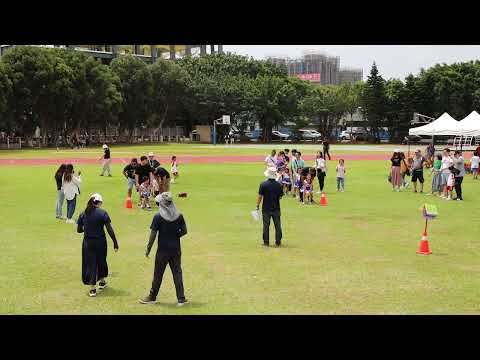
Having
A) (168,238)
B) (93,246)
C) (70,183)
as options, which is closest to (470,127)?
(70,183)

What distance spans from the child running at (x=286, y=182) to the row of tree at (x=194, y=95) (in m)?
41.4

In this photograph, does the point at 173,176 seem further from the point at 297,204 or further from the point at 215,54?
the point at 215,54

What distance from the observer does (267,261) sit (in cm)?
1182

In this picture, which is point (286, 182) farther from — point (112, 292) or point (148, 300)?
point (148, 300)

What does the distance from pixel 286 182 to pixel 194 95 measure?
2368 inches

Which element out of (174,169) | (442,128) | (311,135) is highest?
(442,128)

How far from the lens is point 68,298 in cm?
933

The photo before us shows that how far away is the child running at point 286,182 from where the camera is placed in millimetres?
21844

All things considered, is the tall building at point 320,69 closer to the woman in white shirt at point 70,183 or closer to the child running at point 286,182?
the child running at point 286,182

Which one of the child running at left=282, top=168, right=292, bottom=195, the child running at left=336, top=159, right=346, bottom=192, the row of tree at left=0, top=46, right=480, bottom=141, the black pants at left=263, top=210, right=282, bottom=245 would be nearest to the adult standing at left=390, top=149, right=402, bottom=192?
the child running at left=336, top=159, right=346, bottom=192

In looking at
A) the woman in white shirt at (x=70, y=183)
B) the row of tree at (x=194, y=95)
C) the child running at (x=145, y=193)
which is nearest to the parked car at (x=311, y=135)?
the row of tree at (x=194, y=95)

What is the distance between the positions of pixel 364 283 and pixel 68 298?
4.96m
